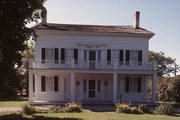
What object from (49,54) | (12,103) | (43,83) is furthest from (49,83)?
(12,103)

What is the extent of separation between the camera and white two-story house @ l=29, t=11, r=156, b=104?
2314 cm

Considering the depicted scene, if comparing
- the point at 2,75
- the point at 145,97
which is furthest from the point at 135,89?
the point at 2,75

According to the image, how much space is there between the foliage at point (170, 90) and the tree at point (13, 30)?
19207mm

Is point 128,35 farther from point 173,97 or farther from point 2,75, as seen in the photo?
point 2,75

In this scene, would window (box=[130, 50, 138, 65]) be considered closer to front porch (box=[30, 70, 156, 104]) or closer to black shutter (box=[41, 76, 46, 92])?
front porch (box=[30, 70, 156, 104])

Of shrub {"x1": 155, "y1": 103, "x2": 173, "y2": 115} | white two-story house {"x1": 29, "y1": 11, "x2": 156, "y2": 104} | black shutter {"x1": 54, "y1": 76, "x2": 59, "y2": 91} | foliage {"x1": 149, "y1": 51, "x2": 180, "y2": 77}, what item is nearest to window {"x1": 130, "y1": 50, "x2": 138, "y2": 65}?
white two-story house {"x1": 29, "y1": 11, "x2": 156, "y2": 104}

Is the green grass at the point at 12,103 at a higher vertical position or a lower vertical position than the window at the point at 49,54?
lower

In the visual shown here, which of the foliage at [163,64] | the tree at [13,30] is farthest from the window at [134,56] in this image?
the foliage at [163,64]

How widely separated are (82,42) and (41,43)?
4659 mm

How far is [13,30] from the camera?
13.2 meters

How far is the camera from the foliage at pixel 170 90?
2601 cm

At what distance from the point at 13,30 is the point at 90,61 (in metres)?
11.1

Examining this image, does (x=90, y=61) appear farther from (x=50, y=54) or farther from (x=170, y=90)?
(x=170, y=90)

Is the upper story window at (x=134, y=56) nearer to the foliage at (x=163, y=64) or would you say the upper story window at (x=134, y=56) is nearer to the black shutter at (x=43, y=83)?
the black shutter at (x=43, y=83)
